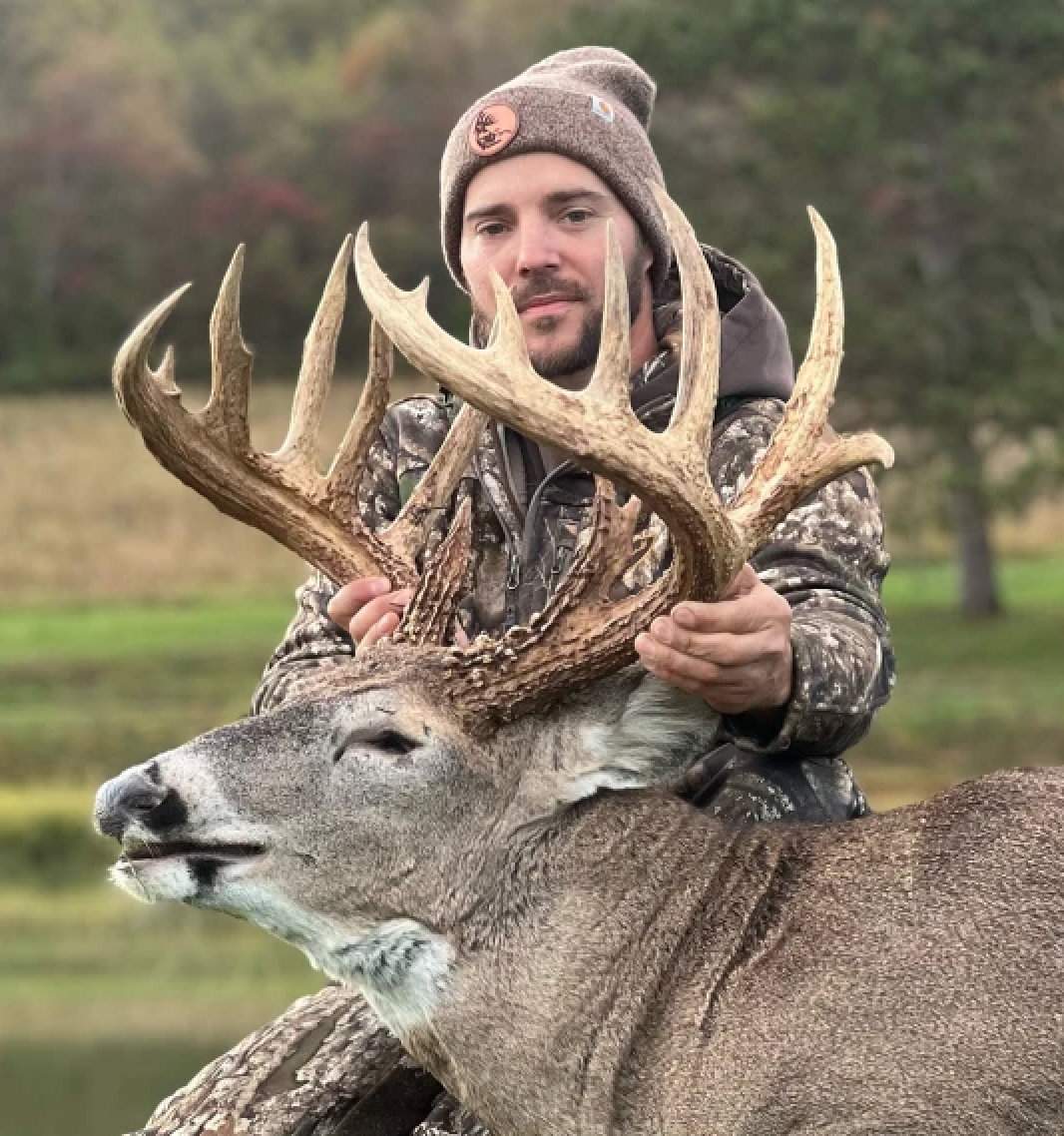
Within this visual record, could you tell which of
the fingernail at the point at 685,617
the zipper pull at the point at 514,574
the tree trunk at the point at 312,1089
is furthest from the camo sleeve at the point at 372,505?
the fingernail at the point at 685,617

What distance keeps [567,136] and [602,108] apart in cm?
18

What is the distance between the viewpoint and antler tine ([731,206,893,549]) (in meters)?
5.20

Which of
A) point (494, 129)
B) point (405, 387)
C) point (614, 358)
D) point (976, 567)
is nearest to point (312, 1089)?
point (614, 358)

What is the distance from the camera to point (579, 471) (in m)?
6.05

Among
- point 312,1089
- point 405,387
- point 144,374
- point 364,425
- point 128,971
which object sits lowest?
point 128,971

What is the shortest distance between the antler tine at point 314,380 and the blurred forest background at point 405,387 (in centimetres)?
754

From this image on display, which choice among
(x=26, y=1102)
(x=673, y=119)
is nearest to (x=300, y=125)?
(x=673, y=119)

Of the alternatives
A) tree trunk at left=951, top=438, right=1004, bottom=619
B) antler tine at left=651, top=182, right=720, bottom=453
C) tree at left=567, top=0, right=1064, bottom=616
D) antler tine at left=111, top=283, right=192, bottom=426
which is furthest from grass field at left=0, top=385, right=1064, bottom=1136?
antler tine at left=651, top=182, right=720, bottom=453

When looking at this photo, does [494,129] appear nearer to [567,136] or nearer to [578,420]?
[567,136]

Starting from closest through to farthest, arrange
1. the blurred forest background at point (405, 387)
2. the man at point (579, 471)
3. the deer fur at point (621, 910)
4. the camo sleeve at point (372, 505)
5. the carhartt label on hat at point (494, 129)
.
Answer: the deer fur at point (621, 910)
the man at point (579, 471)
the camo sleeve at point (372, 505)
the carhartt label on hat at point (494, 129)
the blurred forest background at point (405, 387)

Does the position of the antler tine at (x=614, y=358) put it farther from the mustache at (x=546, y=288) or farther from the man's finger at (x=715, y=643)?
the mustache at (x=546, y=288)

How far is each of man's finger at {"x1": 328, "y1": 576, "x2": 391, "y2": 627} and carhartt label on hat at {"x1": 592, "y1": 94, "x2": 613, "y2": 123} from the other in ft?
4.65

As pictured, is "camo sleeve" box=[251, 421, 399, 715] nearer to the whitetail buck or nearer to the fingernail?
the whitetail buck

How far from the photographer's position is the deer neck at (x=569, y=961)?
4906mm
